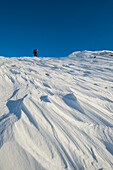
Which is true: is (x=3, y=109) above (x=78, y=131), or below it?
above

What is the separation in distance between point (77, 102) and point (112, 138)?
0.75 meters

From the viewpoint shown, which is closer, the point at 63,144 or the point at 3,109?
the point at 63,144

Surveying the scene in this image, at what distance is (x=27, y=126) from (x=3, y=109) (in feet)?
2.15

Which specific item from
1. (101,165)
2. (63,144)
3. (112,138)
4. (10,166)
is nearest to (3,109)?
(10,166)

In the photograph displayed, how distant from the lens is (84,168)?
838 millimetres

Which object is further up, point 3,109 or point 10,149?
point 3,109

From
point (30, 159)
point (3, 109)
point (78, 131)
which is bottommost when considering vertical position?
point (78, 131)

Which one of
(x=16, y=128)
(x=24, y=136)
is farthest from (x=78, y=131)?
(x=16, y=128)

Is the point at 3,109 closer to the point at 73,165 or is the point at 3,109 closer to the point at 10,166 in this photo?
the point at 10,166

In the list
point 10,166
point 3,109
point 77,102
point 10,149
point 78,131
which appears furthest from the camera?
point 77,102

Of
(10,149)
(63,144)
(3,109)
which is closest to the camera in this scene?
(10,149)

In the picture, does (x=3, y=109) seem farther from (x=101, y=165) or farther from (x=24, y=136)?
(x=101, y=165)

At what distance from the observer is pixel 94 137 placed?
1.11 m

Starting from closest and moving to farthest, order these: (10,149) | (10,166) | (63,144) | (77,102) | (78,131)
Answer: (10,166)
(10,149)
(63,144)
(78,131)
(77,102)
